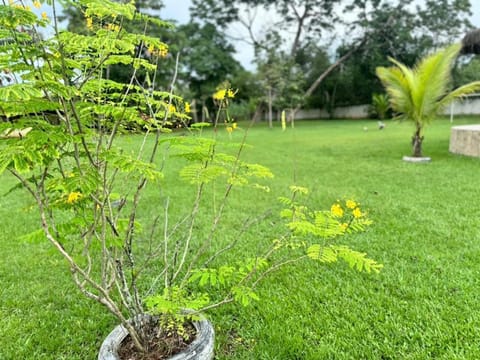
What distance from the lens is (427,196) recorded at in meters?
4.45

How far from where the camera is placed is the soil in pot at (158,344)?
159 centimetres

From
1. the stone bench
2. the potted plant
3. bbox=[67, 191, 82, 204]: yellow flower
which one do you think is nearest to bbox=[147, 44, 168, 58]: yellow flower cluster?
the potted plant

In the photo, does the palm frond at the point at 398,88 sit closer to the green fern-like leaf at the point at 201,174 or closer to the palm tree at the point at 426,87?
the palm tree at the point at 426,87

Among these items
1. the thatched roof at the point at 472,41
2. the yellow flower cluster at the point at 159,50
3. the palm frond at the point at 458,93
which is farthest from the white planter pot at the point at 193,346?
the thatched roof at the point at 472,41

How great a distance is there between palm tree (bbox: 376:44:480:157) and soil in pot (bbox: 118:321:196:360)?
6368mm

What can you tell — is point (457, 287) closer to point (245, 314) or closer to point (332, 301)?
point (332, 301)

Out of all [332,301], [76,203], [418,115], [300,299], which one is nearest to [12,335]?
[76,203]

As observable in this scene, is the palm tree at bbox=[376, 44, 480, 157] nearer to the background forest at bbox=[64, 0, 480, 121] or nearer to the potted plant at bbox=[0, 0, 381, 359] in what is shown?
the potted plant at bbox=[0, 0, 381, 359]

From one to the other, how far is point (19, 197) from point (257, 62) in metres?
19.3

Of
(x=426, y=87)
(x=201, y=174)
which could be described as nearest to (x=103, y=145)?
(x=201, y=174)

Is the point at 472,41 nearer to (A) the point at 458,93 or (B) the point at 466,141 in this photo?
(A) the point at 458,93

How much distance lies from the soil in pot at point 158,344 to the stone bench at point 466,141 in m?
7.04

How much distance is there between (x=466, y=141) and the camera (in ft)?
23.3

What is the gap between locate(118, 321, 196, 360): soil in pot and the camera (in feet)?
5.22
